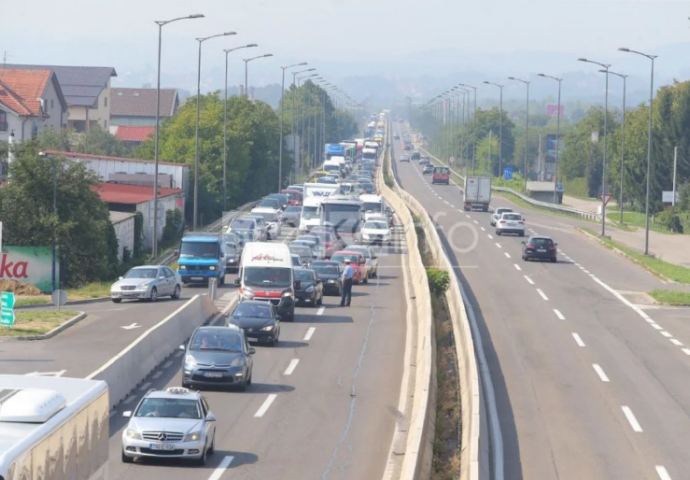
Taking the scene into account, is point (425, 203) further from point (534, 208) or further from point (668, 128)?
point (668, 128)

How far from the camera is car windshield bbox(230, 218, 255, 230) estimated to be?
205ft

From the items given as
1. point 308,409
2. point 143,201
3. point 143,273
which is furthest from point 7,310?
point 143,201

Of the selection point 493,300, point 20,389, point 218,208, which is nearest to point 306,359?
point 493,300

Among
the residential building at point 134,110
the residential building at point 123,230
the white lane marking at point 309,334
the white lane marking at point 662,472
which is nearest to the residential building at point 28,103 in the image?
the residential building at point 123,230

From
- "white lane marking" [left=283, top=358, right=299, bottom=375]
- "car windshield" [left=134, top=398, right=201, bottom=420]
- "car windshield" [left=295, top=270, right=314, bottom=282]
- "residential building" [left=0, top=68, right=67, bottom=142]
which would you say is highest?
"residential building" [left=0, top=68, right=67, bottom=142]

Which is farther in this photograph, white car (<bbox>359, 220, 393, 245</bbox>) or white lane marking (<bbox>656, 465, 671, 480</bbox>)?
white car (<bbox>359, 220, 393, 245</bbox>)

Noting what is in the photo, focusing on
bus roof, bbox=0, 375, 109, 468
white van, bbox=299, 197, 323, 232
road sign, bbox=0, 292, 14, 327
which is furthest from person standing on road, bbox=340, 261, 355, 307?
bus roof, bbox=0, 375, 109, 468

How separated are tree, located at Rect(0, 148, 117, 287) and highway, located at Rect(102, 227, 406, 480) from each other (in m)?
14.6

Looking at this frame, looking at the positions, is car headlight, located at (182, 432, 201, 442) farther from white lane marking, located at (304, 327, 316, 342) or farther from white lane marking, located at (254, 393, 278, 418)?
white lane marking, located at (304, 327, 316, 342)

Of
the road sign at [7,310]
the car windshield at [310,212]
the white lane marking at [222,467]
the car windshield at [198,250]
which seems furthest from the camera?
the car windshield at [310,212]

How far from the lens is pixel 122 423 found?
21.4 metres

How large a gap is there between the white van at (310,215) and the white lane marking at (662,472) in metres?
46.6

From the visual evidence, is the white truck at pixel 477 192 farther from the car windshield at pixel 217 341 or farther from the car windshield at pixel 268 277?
the car windshield at pixel 217 341

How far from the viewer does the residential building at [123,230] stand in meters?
55.7
